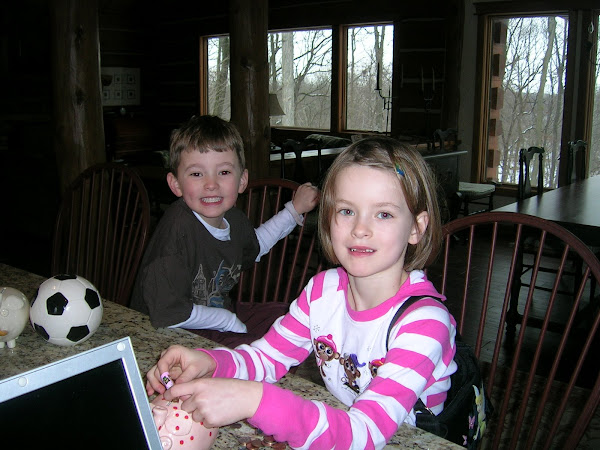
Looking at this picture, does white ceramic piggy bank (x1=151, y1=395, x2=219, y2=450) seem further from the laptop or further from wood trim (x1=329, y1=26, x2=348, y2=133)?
wood trim (x1=329, y1=26, x2=348, y2=133)

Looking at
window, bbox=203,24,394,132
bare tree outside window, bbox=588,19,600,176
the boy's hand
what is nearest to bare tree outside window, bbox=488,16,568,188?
bare tree outside window, bbox=588,19,600,176

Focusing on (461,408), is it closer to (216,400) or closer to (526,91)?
(216,400)

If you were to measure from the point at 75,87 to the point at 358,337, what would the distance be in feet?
9.08

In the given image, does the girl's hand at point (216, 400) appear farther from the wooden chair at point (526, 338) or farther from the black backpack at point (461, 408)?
the wooden chair at point (526, 338)

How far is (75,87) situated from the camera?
324cm

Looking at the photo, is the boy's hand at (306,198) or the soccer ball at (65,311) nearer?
the soccer ball at (65,311)

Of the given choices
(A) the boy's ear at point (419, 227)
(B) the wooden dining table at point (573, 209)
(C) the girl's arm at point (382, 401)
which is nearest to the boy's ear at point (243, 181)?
(A) the boy's ear at point (419, 227)

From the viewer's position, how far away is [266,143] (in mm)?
3998

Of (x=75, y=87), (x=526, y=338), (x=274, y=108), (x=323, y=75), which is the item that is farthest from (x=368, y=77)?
(x=75, y=87)

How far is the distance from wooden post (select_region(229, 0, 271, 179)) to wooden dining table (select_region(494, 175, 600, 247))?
1649mm

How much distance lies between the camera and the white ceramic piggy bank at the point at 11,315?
42.8 inches

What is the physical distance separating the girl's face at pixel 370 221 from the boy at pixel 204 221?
1.89 feet

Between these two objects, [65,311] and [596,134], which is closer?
[65,311]

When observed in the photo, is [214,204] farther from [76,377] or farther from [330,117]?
[330,117]
